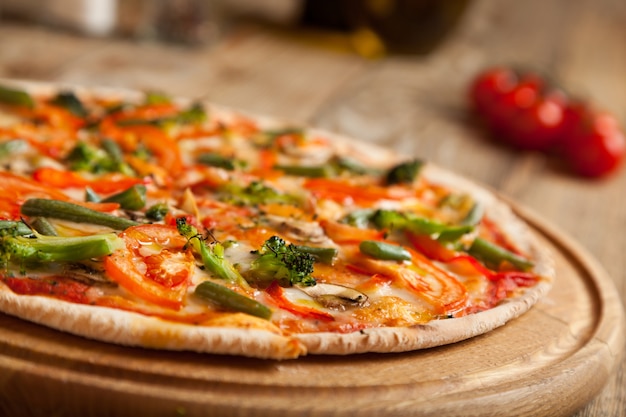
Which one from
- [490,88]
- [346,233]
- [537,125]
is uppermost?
[490,88]

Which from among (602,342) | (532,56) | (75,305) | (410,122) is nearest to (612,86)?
(532,56)

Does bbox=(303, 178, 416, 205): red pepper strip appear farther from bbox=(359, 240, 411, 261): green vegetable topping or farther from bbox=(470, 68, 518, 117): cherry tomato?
bbox=(470, 68, 518, 117): cherry tomato

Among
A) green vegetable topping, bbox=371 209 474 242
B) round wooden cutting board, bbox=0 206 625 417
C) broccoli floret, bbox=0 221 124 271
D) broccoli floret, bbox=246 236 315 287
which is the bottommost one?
round wooden cutting board, bbox=0 206 625 417

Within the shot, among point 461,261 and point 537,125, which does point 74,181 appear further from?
point 537,125

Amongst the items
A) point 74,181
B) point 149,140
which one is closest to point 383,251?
point 74,181

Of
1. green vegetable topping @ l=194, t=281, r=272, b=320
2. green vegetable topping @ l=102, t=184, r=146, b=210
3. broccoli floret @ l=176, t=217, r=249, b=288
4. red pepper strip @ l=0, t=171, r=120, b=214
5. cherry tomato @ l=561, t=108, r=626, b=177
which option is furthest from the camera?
cherry tomato @ l=561, t=108, r=626, b=177

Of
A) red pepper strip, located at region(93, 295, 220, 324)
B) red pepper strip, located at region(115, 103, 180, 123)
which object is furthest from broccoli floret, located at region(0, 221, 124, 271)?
red pepper strip, located at region(115, 103, 180, 123)
